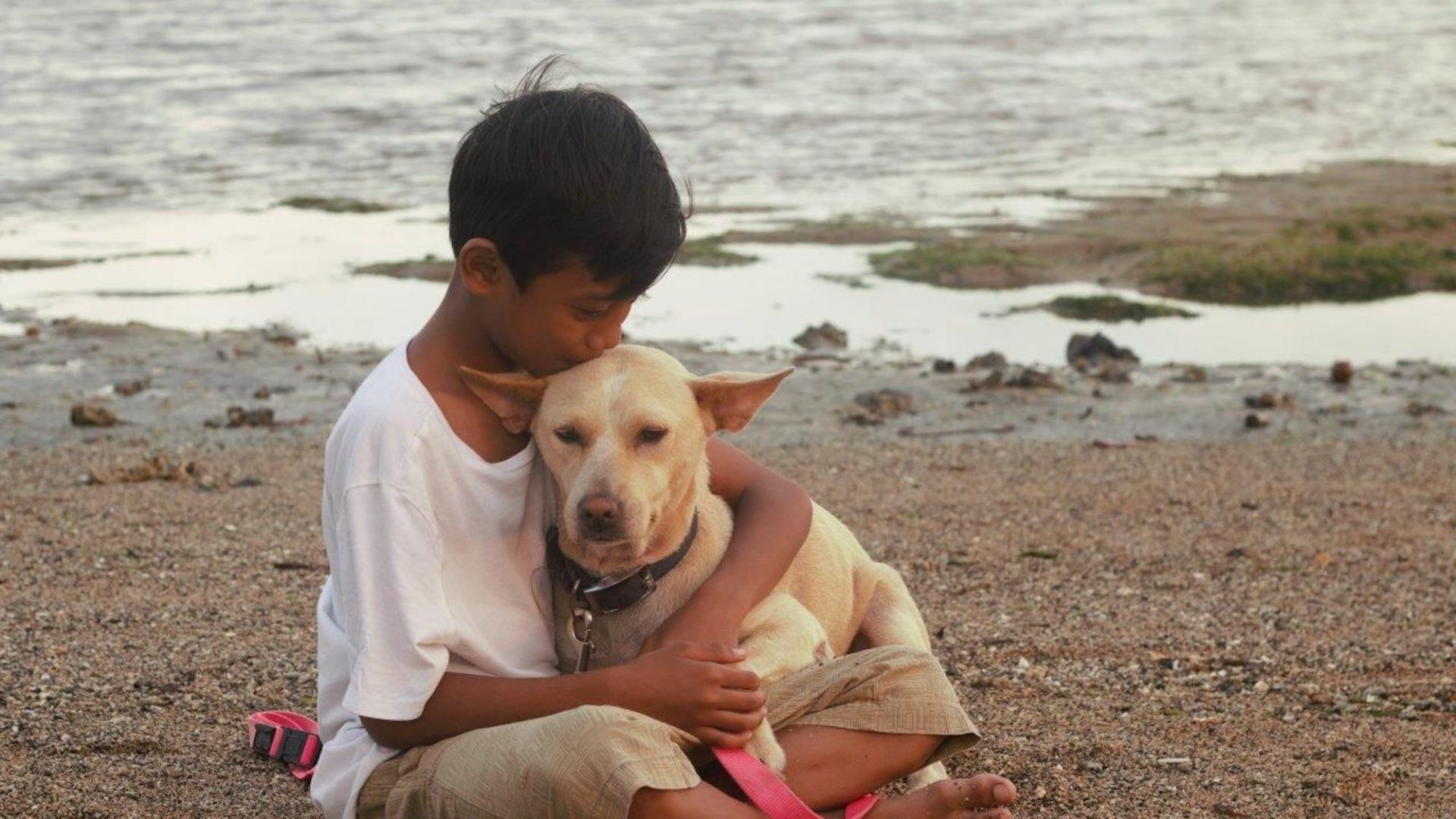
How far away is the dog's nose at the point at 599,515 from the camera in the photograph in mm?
3396

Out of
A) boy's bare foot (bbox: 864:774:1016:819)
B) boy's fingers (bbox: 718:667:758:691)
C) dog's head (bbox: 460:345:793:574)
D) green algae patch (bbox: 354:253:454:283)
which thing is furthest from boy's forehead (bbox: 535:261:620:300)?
green algae patch (bbox: 354:253:454:283)

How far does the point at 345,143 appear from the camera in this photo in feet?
66.2

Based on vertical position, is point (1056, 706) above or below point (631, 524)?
below

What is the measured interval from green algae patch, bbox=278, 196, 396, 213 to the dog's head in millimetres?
13333

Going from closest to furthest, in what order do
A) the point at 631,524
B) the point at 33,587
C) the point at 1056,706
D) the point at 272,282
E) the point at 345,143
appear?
the point at 631,524, the point at 1056,706, the point at 33,587, the point at 272,282, the point at 345,143

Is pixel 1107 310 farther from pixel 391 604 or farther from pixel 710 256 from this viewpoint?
pixel 391 604

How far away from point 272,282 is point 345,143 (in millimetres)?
7098

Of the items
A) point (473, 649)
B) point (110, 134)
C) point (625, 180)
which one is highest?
point (625, 180)

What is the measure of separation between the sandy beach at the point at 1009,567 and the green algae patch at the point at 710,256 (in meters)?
3.32

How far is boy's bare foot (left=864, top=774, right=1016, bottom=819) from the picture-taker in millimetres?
3703

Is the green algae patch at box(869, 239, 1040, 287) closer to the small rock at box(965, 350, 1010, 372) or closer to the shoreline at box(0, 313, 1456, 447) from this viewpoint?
the shoreline at box(0, 313, 1456, 447)

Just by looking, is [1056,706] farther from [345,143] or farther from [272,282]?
[345,143]

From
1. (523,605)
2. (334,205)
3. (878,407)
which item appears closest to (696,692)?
(523,605)

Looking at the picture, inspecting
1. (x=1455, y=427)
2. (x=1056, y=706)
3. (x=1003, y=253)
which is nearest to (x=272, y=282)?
(x=1003, y=253)
